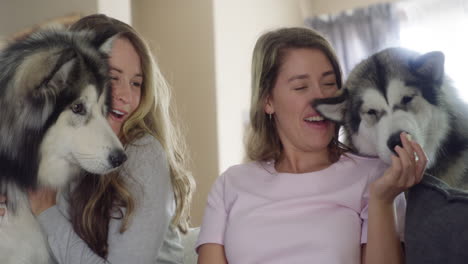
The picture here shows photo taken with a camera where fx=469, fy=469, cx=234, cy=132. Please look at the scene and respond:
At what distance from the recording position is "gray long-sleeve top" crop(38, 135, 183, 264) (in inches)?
51.0

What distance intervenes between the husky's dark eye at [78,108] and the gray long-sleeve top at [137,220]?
0.23m

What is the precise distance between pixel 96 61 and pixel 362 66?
765mm

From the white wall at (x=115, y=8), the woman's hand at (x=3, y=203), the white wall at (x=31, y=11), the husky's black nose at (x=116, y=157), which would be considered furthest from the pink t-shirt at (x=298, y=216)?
the white wall at (x=31, y=11)

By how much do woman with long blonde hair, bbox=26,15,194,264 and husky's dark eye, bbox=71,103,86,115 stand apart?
0.15 m

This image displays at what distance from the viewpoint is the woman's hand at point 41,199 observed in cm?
135

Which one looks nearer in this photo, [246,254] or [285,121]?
[246,254]

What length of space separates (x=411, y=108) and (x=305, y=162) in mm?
376

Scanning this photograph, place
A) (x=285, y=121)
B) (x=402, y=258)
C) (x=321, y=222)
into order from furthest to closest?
1. (x=285, y=121)
2. (x=321, y=222)
3. (x=402, y=258)

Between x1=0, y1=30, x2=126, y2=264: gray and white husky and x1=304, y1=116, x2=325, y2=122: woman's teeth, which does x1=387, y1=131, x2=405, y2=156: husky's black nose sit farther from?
x1=0, y1=30, x2=126, y2=264: gray and white husky

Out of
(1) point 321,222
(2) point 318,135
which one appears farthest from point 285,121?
(1) point 321,222

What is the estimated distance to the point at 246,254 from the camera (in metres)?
1.30

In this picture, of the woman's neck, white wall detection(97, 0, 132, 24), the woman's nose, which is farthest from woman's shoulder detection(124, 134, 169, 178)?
white wall detection(97, 0, 132, 24)

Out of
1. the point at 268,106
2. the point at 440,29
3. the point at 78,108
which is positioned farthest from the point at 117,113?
the point at 440,29

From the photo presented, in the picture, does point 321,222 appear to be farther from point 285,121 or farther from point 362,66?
point 362,66
